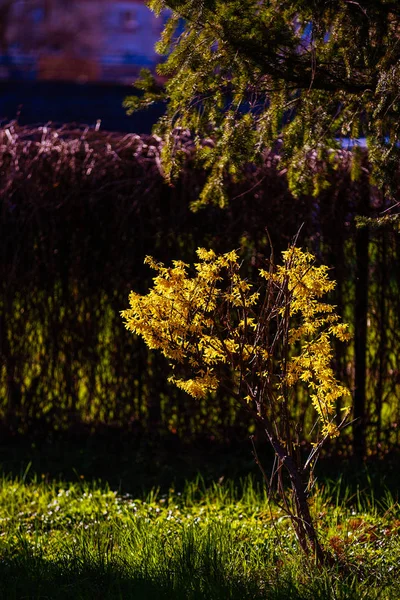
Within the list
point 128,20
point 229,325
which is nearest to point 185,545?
point 229,325

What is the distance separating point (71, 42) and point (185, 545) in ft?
80.1

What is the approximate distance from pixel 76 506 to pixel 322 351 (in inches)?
83.0

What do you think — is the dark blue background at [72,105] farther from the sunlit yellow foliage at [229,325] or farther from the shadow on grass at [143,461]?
the sunlit yellow foliage at [229,325]

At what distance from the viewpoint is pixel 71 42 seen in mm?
26172

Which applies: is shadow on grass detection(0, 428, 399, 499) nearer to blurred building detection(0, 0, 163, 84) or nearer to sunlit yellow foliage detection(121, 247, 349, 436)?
sunlit yellow foliage detection(121, 247, 349, 436)

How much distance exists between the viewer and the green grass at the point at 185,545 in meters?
3.38

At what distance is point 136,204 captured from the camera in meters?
5.41

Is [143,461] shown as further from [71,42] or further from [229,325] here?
[71,42]

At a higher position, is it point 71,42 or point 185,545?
point 71,42

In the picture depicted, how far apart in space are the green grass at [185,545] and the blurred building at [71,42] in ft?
69.9

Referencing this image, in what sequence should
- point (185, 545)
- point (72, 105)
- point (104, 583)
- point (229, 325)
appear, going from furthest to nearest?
1. point (72, 105)
2. point (185, 545)
3. point (104, 583)
4. point (229, 325)

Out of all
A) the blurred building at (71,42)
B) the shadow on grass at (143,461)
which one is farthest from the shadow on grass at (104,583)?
the blurred building at (71,42)

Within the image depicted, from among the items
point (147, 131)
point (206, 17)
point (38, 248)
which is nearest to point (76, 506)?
point (38, 248)

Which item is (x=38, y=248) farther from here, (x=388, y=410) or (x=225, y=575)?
(x=225, y=575)
